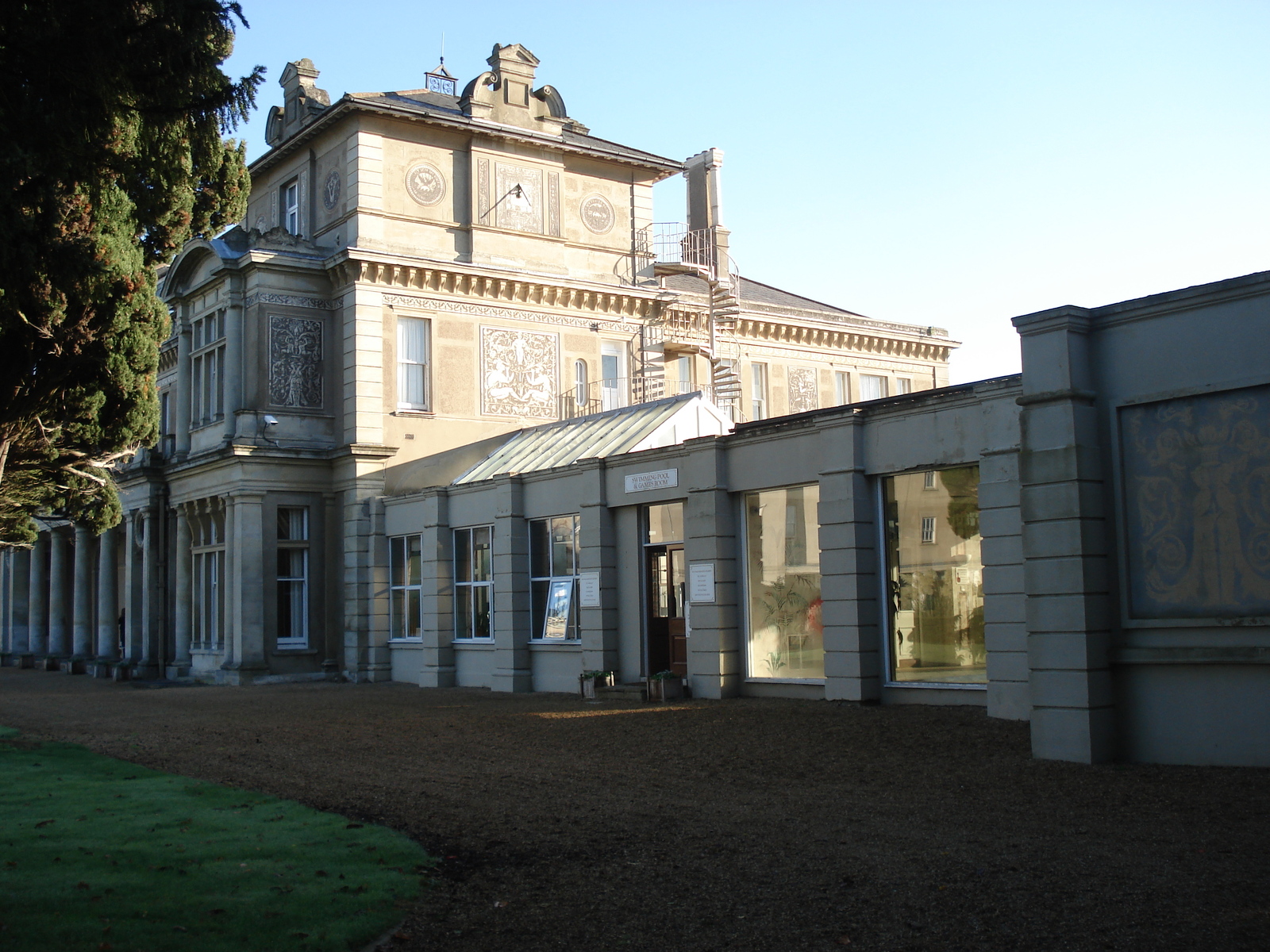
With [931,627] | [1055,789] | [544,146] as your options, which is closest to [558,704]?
[931,627]

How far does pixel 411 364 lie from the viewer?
30.6m

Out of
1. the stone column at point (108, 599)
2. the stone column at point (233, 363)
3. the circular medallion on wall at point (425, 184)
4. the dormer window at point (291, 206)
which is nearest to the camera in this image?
the stone column at point (233, 363)

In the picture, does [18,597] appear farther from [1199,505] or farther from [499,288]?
[1199,505]

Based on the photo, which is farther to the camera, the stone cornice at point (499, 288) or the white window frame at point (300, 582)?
the white window frame at point (300, 582)

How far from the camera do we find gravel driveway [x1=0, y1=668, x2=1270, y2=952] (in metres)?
6.25

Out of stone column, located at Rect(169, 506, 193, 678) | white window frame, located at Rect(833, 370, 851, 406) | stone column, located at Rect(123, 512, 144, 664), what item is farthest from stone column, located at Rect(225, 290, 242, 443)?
white window frame, located at Rect(833, 370, 851, 406)

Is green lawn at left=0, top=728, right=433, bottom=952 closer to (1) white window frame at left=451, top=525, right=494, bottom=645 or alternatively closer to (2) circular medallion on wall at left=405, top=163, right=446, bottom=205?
(1) white window frame at left=451, top=525, right=494, bottom=645

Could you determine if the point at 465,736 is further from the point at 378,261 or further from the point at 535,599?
the point at 378,261

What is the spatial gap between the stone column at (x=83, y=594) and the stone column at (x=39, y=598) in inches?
250

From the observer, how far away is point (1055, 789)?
972 centimetres

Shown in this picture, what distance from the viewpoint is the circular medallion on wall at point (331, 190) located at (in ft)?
102

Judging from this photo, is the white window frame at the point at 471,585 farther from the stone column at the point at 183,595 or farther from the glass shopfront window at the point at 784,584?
the stone column at the point at 183,595

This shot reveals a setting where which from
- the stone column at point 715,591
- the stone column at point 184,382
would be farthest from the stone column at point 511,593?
the stone column at point 184,382

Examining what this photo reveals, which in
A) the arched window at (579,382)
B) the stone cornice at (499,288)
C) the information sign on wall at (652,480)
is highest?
the stone cornice at (499,288)
